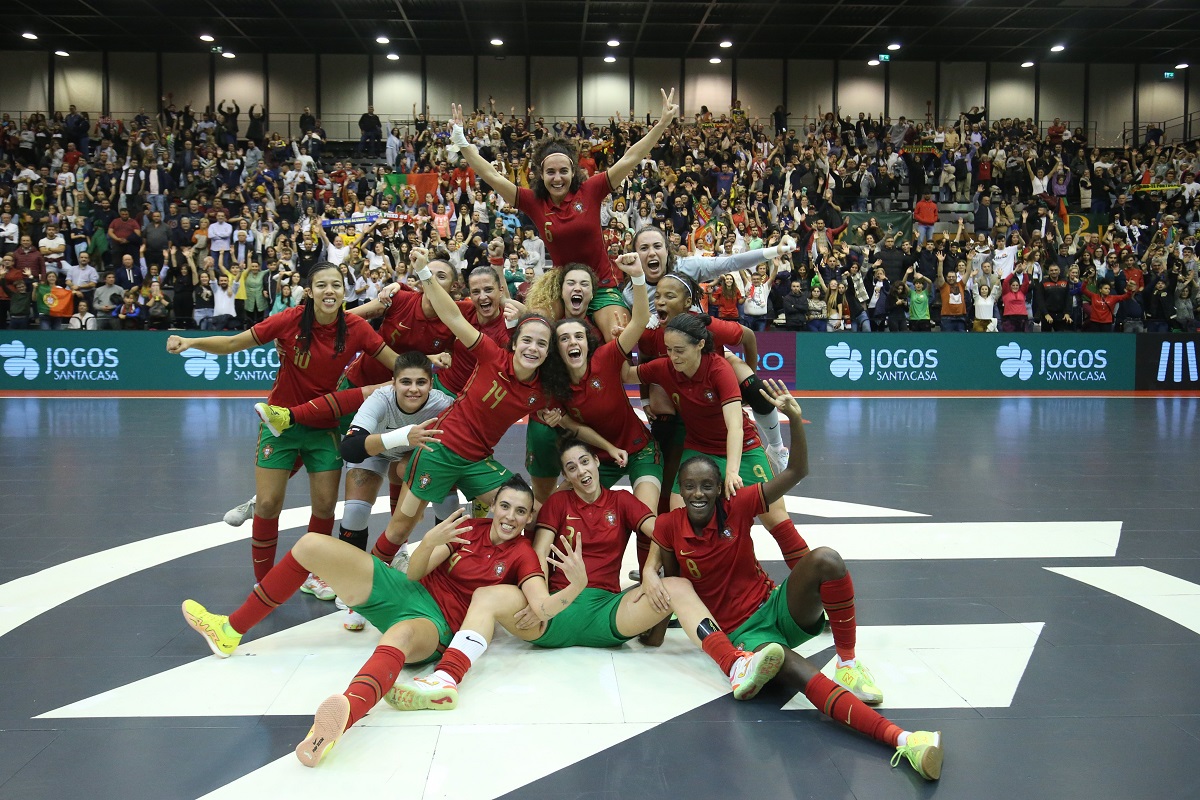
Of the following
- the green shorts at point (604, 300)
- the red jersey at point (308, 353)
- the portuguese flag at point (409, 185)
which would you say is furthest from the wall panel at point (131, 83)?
the green shorts at point (604, 300)

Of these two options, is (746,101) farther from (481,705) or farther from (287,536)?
(481,705)

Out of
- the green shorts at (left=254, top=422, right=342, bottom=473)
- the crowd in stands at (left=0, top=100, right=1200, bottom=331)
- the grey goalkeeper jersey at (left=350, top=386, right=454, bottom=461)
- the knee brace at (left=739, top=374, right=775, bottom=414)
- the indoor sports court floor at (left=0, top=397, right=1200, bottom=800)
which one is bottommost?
the indoor sports court floor at (left=0, top=397, right=1200, bottom=800)

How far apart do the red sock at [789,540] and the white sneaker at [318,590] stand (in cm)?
273

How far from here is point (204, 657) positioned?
15.0ft

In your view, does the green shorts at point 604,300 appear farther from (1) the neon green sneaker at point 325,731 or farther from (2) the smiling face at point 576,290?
(1) the neon green sneaker at point 325,731

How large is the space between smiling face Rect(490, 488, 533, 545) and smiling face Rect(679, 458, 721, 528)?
0.84 meters

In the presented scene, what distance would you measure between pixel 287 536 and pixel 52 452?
4.91m

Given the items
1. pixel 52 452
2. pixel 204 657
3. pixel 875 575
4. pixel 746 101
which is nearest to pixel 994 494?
pixel 875 575

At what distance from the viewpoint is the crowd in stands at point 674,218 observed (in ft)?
54.3

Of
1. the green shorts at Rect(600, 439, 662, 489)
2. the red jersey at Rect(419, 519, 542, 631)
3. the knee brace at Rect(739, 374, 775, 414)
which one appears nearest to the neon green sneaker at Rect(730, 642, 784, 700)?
the red jersey at Rect(419, 519, 542, 631)

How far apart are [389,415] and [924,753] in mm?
3611

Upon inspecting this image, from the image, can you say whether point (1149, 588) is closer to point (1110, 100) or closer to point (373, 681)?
point (373, 681)

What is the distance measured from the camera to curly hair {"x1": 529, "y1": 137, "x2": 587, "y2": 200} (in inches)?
237

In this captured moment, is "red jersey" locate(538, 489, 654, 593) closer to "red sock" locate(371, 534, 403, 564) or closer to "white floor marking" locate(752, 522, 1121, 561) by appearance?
"red sock" locate(371, 534, 403, 564)
